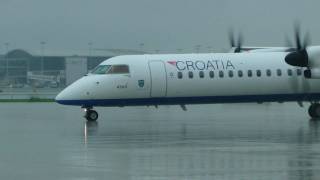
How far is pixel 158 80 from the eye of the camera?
34.1 metres

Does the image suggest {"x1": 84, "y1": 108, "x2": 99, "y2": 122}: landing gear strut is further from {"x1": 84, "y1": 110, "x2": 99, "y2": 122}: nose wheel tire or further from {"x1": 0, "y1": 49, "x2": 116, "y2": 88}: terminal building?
{"x1": 0, "y1": 49, "x2": 116, "y2": 88}: terminal building

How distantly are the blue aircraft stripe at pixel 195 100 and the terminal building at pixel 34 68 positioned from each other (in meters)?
98.9

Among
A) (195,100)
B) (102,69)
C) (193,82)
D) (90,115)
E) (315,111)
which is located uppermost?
(102,69)

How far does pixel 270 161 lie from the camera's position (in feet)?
57.5

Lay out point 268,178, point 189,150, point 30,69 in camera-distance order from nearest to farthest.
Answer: point 268,178, point 189,150, point 30,69

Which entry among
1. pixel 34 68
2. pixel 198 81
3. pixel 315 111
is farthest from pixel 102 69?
pixel 34 68

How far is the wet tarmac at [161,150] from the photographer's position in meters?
15.6

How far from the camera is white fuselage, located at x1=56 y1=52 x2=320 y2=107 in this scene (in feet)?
110

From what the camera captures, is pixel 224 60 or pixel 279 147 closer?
pixel 279 147

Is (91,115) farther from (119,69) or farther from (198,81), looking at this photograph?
(198,81)

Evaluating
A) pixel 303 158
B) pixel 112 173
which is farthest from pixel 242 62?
pixel 112 173

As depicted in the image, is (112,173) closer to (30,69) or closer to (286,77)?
(286,77)

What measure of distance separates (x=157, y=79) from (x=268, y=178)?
19556 mm

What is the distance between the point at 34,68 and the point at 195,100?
449 ft
